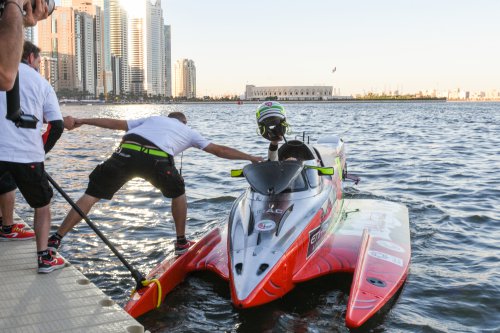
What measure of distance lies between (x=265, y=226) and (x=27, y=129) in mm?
2689

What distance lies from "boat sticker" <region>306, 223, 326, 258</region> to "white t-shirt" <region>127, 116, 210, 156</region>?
179 cm

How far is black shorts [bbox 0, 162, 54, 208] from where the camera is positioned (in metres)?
5.17

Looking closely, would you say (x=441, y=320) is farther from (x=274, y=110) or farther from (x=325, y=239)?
(x=274, y=110)

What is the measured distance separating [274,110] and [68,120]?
3.01m

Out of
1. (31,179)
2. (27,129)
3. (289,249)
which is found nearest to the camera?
(27,129)

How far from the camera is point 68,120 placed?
6.29 meters

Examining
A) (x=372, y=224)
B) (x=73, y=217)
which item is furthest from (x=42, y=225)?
(x=372, y=224)

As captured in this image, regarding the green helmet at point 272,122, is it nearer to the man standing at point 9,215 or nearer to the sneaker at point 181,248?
the sneaker at point 181,248

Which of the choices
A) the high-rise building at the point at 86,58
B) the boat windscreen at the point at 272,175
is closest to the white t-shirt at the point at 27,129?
the boat windscreen at the point at 272,175

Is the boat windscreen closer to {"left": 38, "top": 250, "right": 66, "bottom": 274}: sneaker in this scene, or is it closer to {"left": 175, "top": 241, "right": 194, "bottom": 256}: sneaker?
{"left": 175, "top": 241, "right": 194, "bottom": 256}: sneaker

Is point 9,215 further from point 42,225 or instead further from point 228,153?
point 228,153

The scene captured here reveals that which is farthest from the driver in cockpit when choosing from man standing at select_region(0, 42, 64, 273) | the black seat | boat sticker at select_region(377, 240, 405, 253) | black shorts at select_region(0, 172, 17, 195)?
black shorts at select_region(0, 172, 17, 195)

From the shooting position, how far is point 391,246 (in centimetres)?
681

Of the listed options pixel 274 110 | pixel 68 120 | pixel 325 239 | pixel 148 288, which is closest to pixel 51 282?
pixel 148 288
